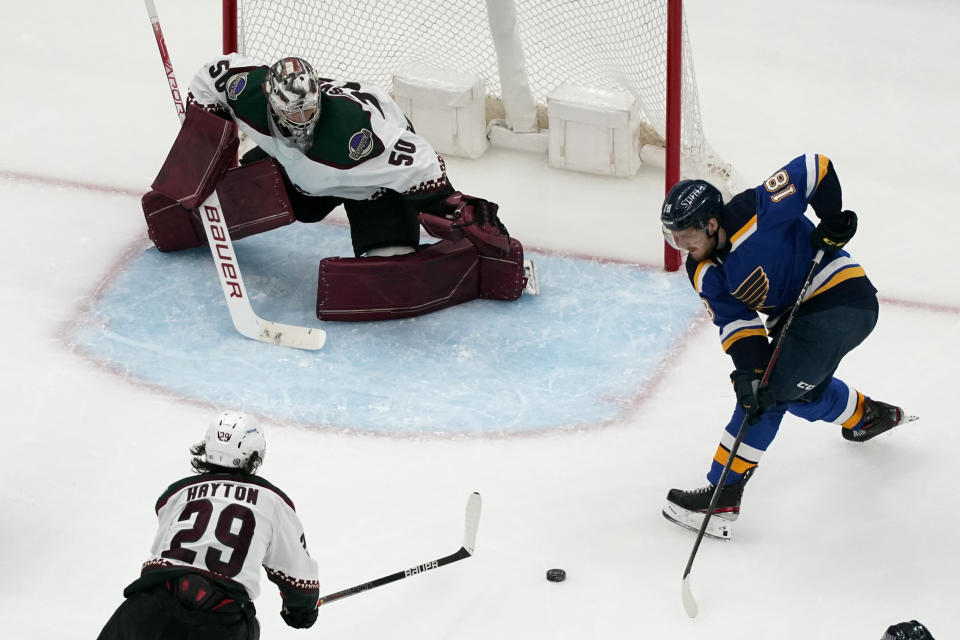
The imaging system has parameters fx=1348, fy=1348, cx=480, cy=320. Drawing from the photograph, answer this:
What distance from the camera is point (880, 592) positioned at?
3.27 metres

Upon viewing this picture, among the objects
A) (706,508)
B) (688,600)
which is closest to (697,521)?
(706,508)

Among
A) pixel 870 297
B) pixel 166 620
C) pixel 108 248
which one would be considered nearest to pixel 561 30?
pixel 108 248

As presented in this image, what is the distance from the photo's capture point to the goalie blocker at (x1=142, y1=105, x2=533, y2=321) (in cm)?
429

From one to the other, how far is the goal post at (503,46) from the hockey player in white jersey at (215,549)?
2.42m

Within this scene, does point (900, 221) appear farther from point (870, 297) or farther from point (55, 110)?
point (55, 110)

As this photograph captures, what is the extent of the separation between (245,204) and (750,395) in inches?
78.5

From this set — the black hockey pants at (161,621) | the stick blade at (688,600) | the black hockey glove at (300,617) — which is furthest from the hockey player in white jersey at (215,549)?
the stick blade at (688,600)

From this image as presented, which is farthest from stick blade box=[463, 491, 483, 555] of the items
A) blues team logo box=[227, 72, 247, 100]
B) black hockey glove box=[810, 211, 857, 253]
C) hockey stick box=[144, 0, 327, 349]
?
blues team logo box=[227, 72, 247, 100]

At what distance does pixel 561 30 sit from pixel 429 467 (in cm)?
212

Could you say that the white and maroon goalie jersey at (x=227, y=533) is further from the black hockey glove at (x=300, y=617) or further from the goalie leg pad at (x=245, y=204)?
the goalie leg pad at (x=245, y=204)

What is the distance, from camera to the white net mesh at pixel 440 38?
5.00 m

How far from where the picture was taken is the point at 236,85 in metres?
4.28

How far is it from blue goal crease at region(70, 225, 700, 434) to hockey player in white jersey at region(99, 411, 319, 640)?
43.8 inches

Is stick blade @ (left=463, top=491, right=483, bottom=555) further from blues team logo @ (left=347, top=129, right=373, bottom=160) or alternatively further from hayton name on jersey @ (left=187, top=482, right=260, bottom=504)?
blues team logo @ (left=347, top=129, right=373, bottom=160)
